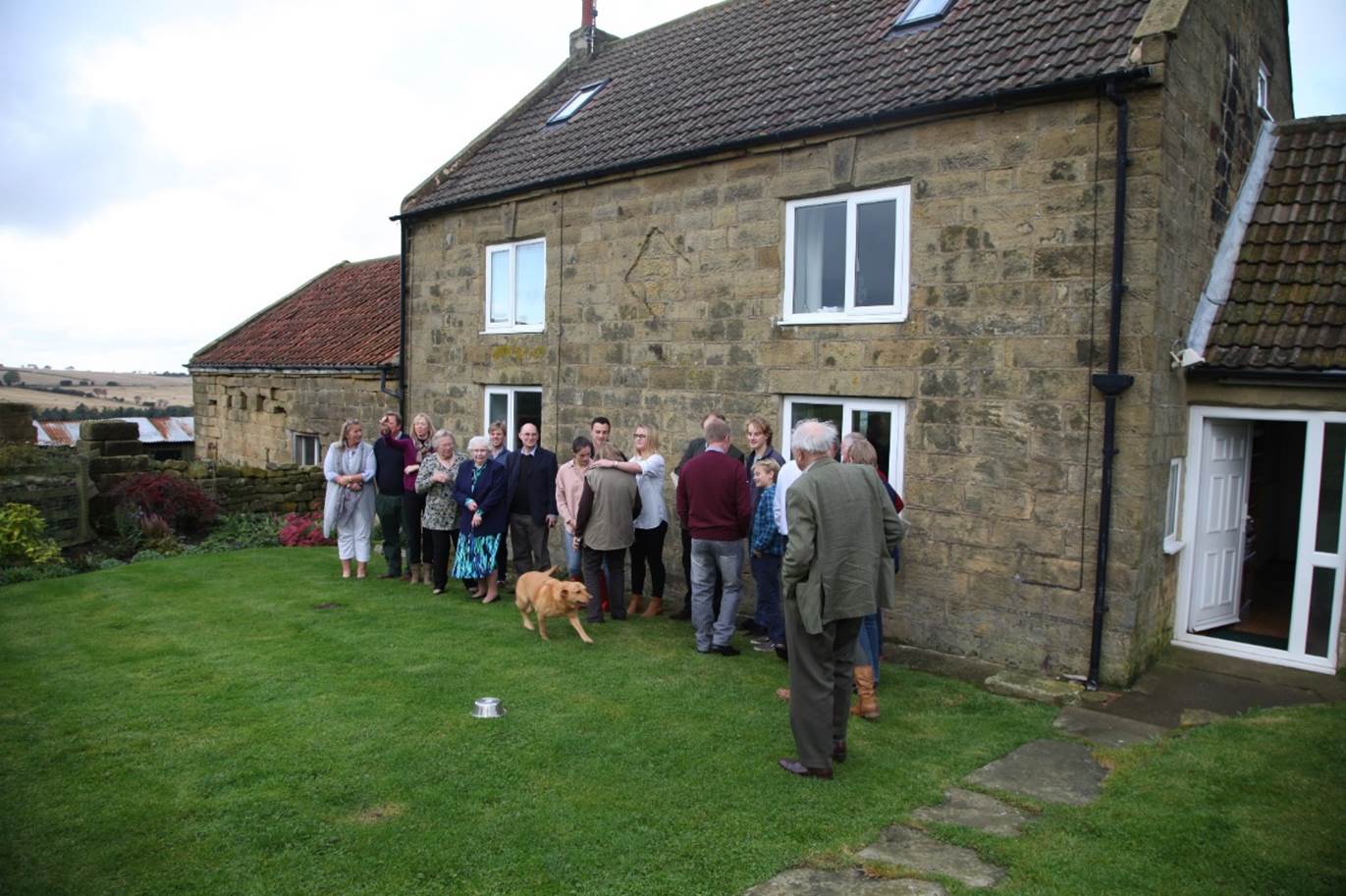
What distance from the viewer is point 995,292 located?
8266mm

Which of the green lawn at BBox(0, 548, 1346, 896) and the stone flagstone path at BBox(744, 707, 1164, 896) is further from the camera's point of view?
the green lawn at BBox(0, 548, 1346, 896)

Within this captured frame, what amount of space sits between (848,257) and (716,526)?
3206 mm

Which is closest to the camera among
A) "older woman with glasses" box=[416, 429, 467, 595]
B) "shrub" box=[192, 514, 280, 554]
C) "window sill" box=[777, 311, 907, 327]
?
"window sill" box=[777, 311, 907, 327]

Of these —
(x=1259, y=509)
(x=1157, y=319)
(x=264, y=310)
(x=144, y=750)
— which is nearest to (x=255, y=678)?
(x=144, y=750)

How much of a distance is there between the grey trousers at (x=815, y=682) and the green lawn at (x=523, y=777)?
23cm

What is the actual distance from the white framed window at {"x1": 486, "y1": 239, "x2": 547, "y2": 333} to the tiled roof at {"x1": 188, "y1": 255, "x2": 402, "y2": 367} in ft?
12.8

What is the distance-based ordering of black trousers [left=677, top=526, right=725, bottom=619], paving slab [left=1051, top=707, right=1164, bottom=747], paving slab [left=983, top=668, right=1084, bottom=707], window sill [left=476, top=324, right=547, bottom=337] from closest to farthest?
paving slab [left=1051, top=707, right=1164, bottom=747] → paving slab [left=983, top=668, right=1084, bottom=707] → black trousers [left=677, top=526, right=725, bottom=619] → window sill [left=476, top=324, right=547, bottom=337]

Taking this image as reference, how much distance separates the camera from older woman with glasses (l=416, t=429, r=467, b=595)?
10.4 meters

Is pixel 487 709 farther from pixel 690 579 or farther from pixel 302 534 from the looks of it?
pixel 302 534

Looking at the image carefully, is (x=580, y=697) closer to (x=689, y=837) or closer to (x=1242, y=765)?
(x=689, y=837)

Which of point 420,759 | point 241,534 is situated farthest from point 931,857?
point 241,534

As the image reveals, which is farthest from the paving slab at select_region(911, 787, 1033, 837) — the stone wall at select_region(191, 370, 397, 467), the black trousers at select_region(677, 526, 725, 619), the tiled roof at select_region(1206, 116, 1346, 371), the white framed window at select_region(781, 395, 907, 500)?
the stone wall at select_region(191, 370, 397, 467)

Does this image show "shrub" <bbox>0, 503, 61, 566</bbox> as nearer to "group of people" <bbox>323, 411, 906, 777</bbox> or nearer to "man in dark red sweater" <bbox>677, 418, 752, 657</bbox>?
"group of people" <bbox>323, 411, 906, 777</bbox>

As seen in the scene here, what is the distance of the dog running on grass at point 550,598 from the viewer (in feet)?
27.8
